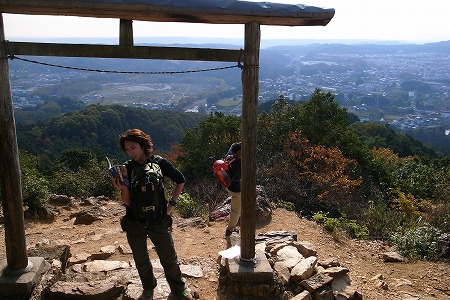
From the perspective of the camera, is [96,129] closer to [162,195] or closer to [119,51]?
[119,51]

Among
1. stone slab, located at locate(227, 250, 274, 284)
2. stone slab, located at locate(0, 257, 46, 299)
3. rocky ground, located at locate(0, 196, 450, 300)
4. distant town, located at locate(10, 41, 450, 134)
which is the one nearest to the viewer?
stone slab, located at locate(0, 257, 46, 299)

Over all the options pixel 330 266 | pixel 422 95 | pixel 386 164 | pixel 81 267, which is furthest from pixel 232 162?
pixel 422 95

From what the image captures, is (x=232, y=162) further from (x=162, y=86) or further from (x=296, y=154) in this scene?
(x=162, y=86)

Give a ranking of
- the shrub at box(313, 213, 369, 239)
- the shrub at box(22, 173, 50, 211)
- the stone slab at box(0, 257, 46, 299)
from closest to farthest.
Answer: the stone slab at box(0, 257, 46, 299) → the shrub at box(313, 213, 369, 239) → the shrub at box(22, 173, 50, 211)

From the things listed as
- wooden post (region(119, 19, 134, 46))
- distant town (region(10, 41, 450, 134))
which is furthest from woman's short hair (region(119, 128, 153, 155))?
distant town (region(10, 41, 450, 134))

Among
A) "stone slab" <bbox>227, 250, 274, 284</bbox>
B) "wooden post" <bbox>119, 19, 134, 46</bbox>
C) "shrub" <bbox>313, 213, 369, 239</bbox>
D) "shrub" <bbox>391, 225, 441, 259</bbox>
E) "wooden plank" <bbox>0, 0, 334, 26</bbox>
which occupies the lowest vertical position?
"shrub" <bbox>313, 213, 369, 239</bbox>

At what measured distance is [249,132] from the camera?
3789 mm

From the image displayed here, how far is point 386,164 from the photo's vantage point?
19438 mm

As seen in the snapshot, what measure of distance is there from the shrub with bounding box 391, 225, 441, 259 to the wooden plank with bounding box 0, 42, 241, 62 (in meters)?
4.34

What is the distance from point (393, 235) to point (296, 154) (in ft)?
26.1

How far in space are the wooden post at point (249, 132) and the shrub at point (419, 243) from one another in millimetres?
3147

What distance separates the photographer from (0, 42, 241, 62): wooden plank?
333 centimetres

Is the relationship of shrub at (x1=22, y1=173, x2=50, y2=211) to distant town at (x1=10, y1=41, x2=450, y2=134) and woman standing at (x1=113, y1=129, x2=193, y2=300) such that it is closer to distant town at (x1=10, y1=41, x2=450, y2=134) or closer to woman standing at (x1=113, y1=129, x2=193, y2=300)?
woman standing at (x1=113, y1=129, x2=193, y2=300)

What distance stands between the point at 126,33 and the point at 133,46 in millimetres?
181
